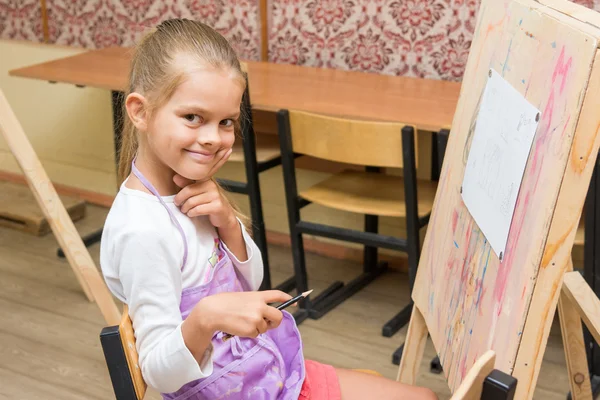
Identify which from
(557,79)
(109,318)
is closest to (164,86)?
(557,79)

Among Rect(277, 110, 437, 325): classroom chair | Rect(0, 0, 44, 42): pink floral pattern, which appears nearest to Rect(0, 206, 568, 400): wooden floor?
Rect(277, 110, 437, 325): classroom chair

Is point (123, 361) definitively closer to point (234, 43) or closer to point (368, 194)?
point (368, 194)

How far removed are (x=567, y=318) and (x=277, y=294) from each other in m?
0.71

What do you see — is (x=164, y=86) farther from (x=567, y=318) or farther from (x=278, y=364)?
(x=567, y=318)

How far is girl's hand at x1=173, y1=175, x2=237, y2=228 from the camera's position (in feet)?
4.19

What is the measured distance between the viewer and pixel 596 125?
87cm

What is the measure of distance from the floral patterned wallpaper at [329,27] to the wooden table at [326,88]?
0.09 meters

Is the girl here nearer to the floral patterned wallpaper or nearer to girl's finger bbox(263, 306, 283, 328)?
girl's finger bbox(263, 306, 283, 328)

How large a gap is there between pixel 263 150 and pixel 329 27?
24.9 inches

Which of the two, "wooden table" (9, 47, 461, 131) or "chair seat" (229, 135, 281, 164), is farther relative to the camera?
"chair seat" (229, 135, 281, 164)

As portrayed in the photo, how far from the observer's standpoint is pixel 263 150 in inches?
123

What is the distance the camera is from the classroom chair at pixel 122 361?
1.07 metres

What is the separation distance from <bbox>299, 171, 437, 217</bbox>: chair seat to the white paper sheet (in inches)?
55.5

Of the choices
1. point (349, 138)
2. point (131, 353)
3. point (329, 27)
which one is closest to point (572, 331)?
point (131, 353)
